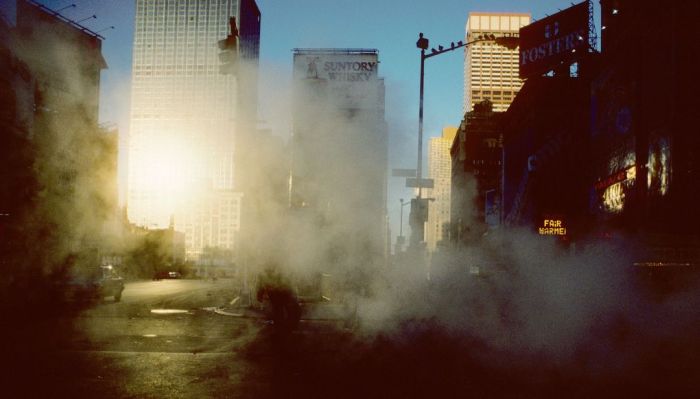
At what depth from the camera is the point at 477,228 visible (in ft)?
227

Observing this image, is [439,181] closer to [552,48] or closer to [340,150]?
[552,48]

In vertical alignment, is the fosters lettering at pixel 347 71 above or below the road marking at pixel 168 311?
above

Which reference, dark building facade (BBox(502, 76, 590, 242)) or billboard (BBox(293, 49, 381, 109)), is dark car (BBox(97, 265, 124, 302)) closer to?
billboard (BBox(293, 49, 381, 109))

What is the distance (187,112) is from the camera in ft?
32.0

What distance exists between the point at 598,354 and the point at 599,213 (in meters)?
18.4

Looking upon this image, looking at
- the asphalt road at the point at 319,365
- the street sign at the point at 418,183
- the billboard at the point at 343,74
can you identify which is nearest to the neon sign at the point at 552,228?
the street sign at the point at 418,183

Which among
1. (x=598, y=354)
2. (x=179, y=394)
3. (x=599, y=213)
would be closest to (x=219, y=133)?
(x=179, y=394)

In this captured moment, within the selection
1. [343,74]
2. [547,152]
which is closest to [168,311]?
[343,74]

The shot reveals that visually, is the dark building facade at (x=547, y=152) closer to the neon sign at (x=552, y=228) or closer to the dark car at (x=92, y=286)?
the neon sign at (x=552, y=228)

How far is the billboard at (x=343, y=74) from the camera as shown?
13883 mm

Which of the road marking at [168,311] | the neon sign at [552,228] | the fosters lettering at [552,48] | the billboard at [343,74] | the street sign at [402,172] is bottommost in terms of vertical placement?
the road marking at [168,311]

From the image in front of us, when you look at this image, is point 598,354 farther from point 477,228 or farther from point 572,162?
point 477,228

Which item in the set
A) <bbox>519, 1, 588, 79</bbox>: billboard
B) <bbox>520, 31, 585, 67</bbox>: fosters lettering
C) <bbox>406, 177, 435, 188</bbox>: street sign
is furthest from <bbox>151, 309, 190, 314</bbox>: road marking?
<bbox>520, 31, 585, 67</bbox>: fosters lettering

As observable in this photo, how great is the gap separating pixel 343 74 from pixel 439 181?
142m
